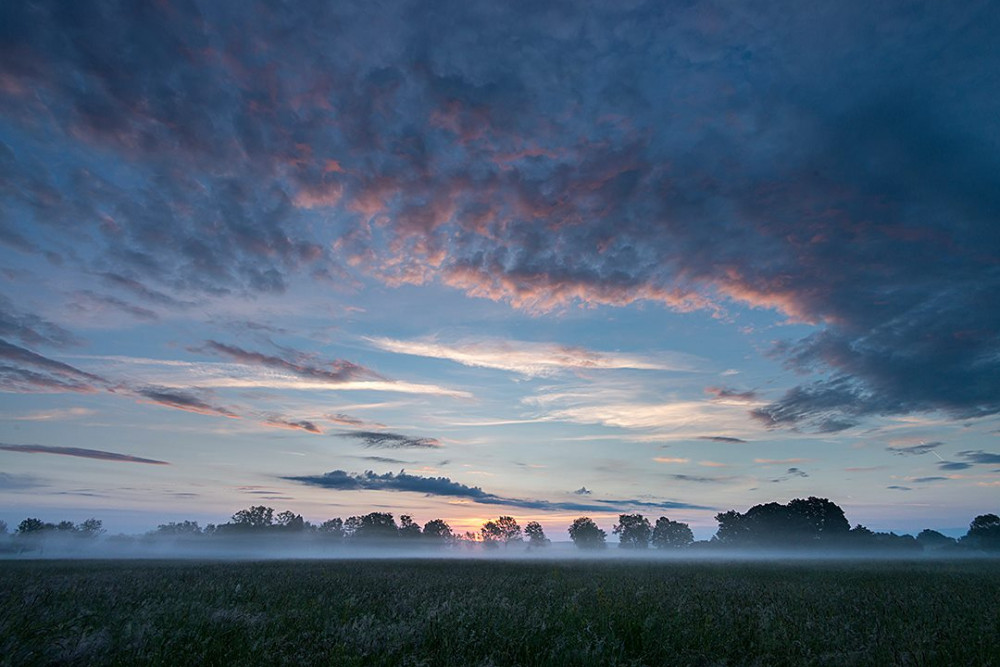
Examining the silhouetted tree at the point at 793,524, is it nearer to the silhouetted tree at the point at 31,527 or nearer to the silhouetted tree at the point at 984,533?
the silhouetted tree at the point at 984,533

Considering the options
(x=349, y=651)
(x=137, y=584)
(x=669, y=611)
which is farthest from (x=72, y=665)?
(x=137, y=584)

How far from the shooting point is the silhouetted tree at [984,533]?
126 meters

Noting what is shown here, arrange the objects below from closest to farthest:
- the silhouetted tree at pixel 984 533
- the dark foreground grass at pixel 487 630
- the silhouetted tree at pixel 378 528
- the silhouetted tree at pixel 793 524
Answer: the dark foreground grass at pixel 487 630 → the silhouetted tree at pixel 984 533 → the silhouetted tree at pixel 793 524 → the silhouetted tree at pixel 378 528

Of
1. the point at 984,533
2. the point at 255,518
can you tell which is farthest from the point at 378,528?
the point at 984,533

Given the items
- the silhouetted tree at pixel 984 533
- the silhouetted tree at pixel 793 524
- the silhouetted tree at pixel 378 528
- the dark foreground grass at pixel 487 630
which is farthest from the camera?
the silhouetted tree at pixel 378 528

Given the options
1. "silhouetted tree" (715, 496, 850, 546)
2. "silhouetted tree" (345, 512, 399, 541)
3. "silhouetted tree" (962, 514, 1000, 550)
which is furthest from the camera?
"silhouetted tree" (345, 512, 399, 541)

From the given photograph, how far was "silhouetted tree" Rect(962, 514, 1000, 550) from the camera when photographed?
12612 centimetres

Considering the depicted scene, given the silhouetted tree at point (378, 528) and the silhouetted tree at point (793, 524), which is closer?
the silhouetted tree at point (793, 524)

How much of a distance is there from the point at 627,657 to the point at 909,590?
1519cm

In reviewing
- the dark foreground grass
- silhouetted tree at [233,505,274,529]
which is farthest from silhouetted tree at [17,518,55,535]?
the dark foreground grass

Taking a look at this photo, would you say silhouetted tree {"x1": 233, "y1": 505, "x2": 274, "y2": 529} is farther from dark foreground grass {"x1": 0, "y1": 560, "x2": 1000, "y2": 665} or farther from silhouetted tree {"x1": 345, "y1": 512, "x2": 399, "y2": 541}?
dark foreground grass {"x1": 0, "y1": 560, "x2": 1000, "y2": 665}

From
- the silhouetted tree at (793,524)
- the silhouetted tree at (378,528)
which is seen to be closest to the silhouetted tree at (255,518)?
the silhouetted tree at (378,528)

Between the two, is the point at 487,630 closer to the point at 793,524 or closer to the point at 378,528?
the point at 793,524

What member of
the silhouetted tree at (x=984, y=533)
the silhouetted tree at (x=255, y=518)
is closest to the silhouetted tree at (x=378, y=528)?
the silhouetted tree at (x=255, y=518)
